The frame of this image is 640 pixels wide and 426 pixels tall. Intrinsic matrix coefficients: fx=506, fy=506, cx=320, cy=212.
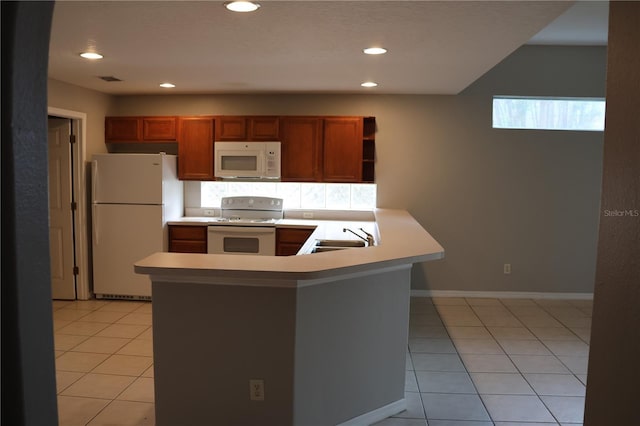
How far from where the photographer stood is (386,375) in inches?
115

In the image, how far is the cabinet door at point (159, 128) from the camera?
5648 millimetres

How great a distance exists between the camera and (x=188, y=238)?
5441 mm

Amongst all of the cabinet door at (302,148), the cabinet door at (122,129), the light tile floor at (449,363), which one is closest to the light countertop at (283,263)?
the light tile floor at (449,363)

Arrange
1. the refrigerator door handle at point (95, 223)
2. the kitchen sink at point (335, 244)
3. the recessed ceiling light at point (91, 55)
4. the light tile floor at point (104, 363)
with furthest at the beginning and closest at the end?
the refrigerator door handle at point (95, 223), the kitchen sink at point (335, 244), the recessed ceiling light at point (91, 55), the light tile floor at point (104, 363)

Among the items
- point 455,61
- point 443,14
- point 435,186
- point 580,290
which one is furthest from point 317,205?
point 443,14

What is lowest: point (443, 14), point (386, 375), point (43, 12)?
point (386, 375)

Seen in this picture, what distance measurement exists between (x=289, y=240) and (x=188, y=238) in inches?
43.5

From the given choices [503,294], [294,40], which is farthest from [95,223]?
[503,294]

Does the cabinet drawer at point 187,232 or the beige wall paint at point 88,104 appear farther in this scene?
the cabinet drawer at point 187,232

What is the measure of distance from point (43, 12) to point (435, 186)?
5234 mm

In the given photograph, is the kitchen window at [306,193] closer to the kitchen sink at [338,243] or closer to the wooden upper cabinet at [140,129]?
the wooden upper cabinet at [140,129]

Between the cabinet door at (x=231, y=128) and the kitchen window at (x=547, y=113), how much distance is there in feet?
9.08

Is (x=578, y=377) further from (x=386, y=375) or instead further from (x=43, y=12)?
(x=43, y=12)

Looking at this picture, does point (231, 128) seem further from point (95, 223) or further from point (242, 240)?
point (95, 223)
